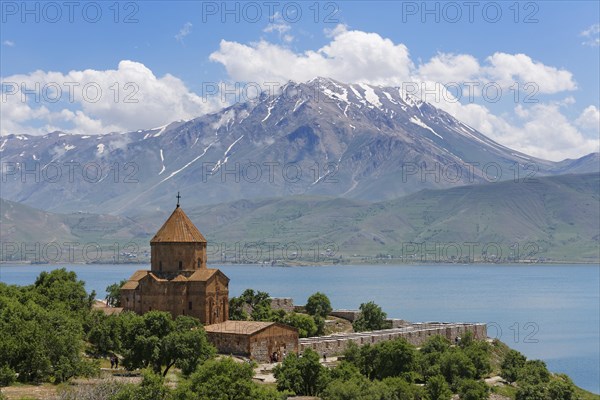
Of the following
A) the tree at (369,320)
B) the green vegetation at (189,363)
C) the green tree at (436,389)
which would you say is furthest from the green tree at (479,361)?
the tree at (369,320)

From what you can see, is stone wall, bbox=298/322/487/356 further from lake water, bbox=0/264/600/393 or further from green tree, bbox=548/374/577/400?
lake water, bbox=0/264/600/393

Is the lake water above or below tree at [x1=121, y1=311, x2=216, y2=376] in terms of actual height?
below

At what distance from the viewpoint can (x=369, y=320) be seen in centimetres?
6688

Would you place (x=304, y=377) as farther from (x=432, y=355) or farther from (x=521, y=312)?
(x=521, y=312)

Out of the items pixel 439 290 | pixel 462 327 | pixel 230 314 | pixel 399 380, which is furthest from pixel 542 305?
pixel 399 380

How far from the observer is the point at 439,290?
18562cm

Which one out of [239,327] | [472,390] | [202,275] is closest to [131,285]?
[202,275]

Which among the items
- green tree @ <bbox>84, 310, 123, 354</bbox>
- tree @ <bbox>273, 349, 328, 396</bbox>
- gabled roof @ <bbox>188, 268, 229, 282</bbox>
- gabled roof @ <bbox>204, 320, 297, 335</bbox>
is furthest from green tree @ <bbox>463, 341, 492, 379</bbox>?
green tree @ <bbox>84, 310, 123, 354</bbox>

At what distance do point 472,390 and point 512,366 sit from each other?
31.2ft

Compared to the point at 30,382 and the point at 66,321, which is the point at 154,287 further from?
the point at 30,382

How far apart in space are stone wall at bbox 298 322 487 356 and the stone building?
248 inches

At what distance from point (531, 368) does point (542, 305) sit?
3948 inches

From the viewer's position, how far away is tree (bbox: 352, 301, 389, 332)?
2610 inches

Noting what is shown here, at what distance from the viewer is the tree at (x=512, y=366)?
Answer: 5397 cm
